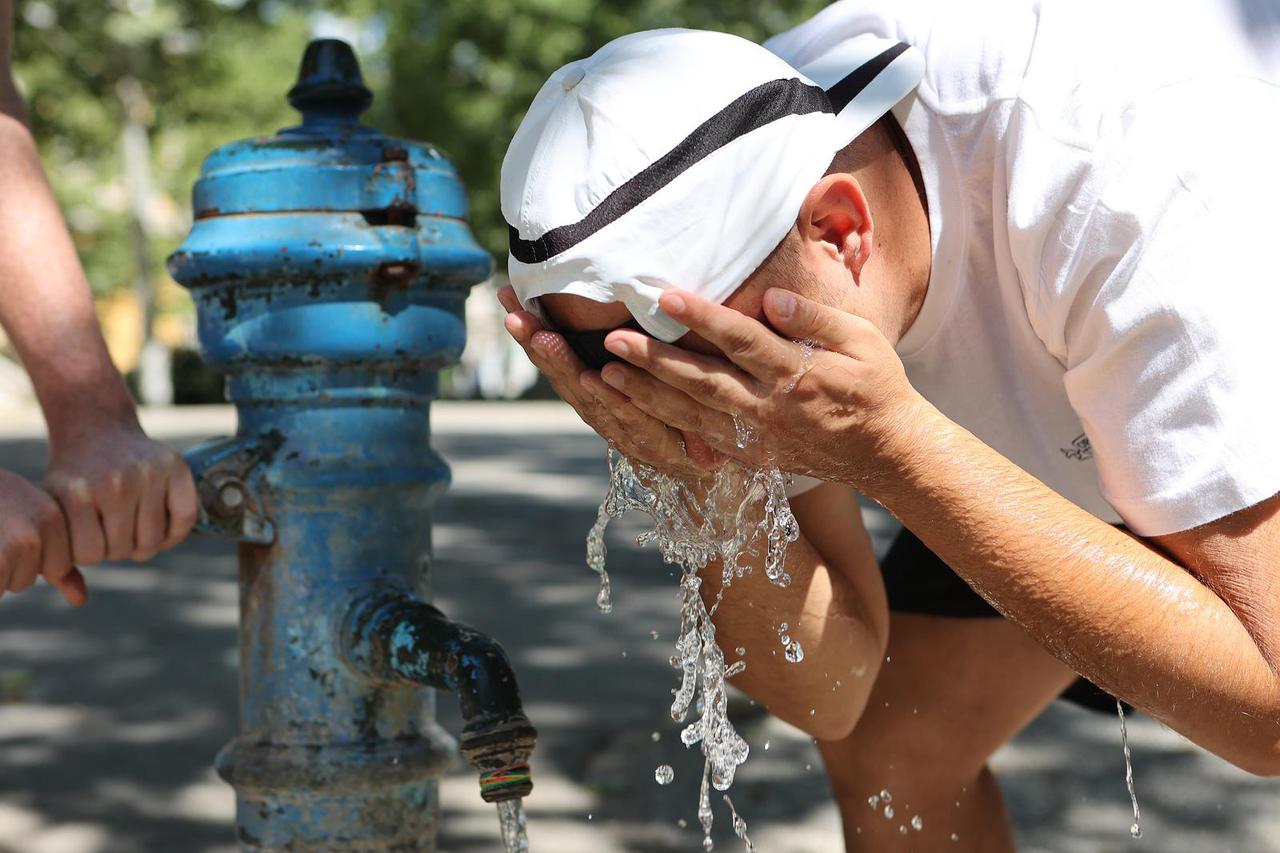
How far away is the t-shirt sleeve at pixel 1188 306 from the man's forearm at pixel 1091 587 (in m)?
0.07

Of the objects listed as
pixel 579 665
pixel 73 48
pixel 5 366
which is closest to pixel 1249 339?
pixel 579 665

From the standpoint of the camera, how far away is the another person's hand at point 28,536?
1.55 meters

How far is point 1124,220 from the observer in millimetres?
1418

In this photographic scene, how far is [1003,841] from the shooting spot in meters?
2.40

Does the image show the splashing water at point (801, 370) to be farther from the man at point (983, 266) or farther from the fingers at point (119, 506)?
the fingers at point (119, 506)

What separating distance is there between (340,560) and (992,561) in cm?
78

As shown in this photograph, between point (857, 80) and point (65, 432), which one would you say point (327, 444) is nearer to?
point (65, 432)

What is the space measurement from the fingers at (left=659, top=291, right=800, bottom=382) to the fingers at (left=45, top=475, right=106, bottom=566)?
2.30 ft

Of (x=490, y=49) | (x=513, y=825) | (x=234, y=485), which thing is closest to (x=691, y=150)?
(x=234, y=485)

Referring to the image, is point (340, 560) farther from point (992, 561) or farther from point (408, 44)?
point (408, 44)

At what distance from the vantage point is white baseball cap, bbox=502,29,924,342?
1.42m

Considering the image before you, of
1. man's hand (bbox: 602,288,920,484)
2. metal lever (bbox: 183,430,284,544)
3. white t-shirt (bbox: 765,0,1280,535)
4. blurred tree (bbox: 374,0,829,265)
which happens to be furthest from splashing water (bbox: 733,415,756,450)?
blurred tree (bbox: 374,0,829,265)

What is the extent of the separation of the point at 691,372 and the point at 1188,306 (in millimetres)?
475

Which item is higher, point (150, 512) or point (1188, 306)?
point (1188, 306)
